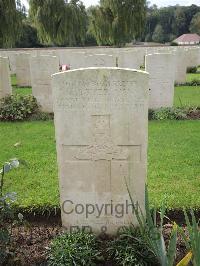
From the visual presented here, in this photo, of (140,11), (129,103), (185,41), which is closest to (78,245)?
(129,103)

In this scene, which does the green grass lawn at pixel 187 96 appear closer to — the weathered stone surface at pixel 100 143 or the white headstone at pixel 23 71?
the white headstone at pixel 23 71

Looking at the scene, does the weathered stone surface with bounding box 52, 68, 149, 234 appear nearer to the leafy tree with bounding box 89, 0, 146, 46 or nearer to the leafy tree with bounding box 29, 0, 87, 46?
the leafy tree with bounding box 29, 0, 87, 46

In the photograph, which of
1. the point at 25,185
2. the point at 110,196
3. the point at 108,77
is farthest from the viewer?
the point at 25,185

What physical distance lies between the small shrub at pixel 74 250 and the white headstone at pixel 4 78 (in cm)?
649

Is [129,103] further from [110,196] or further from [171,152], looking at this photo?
[171,152]

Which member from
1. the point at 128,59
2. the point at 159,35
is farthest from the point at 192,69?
the point at 159,35

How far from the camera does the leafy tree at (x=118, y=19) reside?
2473 centimetres

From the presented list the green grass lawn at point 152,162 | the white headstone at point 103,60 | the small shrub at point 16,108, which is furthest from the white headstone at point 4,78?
the white headstone at point 103,60

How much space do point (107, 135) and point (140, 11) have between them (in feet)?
77.1

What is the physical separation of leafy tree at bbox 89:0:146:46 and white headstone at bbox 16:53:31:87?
41.2 ft

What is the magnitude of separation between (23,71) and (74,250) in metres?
11.8

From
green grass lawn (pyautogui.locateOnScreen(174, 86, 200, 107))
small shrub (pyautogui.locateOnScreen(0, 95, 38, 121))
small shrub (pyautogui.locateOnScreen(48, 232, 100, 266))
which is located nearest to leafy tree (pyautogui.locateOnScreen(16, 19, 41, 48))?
green grass lawn (pyautogui.locateOnScreen(174, 86, 200, 107))

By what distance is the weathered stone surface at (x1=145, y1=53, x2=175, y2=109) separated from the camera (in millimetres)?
8345

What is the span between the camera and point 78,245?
2.92 metres
